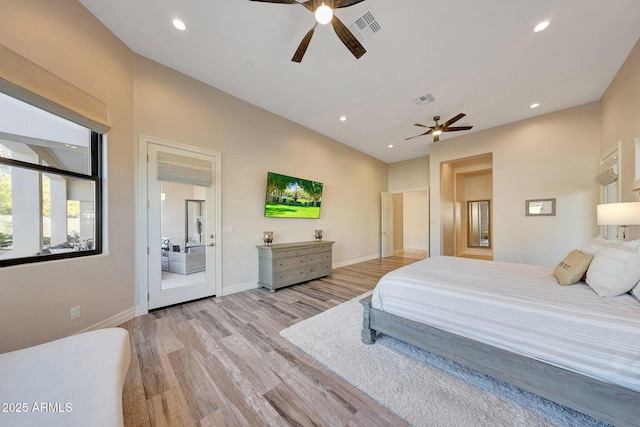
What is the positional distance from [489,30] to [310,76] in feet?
7.22

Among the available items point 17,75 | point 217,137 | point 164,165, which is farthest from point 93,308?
point 217,137

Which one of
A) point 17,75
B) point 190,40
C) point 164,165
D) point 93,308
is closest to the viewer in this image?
point 17,75

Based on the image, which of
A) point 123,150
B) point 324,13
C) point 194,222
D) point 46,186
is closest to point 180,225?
point 194,222

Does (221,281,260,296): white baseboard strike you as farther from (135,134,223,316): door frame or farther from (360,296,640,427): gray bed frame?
(360,296,640,427): gray bed frame

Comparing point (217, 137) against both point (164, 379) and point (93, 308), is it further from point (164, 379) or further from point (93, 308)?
point (164, 379)

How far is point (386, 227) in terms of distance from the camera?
7.32 meters

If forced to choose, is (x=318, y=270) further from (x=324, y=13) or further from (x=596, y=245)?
(x=324, y=13)

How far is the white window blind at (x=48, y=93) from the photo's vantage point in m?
1.65

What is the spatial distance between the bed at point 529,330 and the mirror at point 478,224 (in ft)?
22.0

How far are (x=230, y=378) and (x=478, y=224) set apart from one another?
9296 mm

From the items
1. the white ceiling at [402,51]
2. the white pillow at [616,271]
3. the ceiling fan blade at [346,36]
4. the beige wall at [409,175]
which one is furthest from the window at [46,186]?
the beige wall at [409,175]

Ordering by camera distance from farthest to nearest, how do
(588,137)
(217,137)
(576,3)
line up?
(588,137) < (217,137) < (576,3)

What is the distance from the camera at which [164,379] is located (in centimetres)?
171

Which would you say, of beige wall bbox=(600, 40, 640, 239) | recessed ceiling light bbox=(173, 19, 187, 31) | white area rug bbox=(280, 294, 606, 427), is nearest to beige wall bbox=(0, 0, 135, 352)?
recessed ceiling light bbox=(173, 19, 187, 31)
